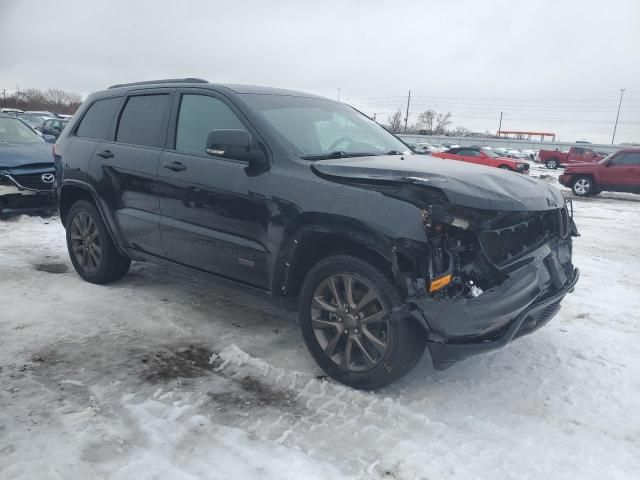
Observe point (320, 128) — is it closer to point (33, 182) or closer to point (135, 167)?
point (135, 167)

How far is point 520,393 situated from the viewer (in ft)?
10.5

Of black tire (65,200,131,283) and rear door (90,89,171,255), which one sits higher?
rear door (90,89,171,255)

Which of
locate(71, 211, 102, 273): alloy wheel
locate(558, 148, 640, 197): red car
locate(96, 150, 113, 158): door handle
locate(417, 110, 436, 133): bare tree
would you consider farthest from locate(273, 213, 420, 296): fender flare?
locate(417, 110, 436, 133): bare tree

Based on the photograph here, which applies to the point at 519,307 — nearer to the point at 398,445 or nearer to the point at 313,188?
the point at 398,445

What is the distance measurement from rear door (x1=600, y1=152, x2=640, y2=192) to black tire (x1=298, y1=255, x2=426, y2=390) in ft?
51.0

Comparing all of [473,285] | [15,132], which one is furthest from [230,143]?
[15,132]

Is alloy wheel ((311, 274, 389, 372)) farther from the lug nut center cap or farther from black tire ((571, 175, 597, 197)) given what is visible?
black tire ((571, 175, 597, 197))

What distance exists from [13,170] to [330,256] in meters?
6.44

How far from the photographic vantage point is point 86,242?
5090mm

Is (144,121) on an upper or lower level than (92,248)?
upper

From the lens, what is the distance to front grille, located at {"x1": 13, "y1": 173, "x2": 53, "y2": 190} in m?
7.60

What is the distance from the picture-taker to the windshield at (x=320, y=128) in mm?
3656

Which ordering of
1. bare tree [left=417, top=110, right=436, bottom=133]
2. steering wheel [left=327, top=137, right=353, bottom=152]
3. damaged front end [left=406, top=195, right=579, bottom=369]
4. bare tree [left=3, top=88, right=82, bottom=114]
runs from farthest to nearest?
1. bare tree [left=417, top=110, right=436, bottom=133]
2. bare tree [left=3, top=88, right=82, bottom=114]
3. steering wheel [left=327, top=137, right=353, bottom=152]
4. damaged front end [left=406, top=195, right=579, bottom=369]

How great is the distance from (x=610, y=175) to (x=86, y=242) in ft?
51.8
